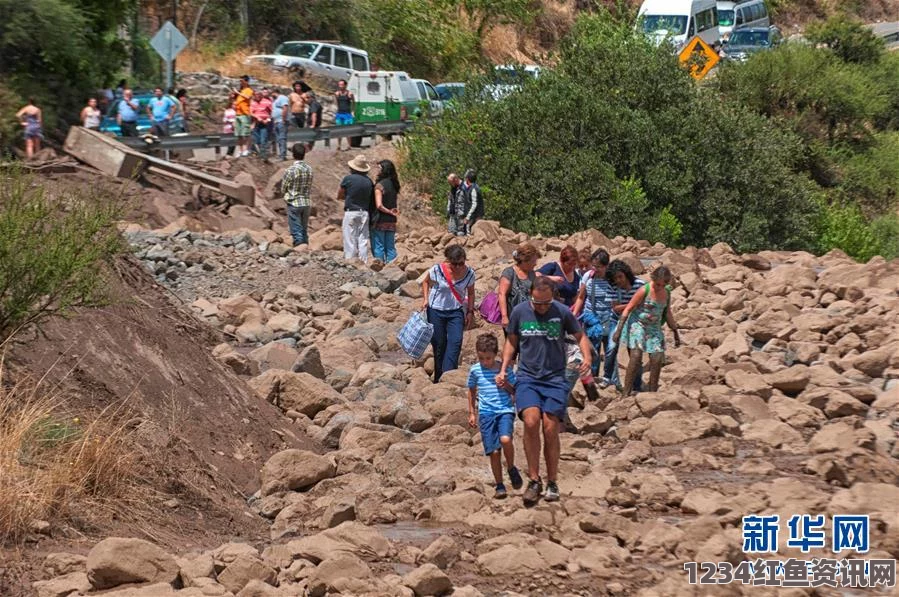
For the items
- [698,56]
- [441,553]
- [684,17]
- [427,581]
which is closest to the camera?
Answer: [427,581]

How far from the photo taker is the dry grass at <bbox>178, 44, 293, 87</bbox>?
39.8m

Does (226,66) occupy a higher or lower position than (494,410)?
higher

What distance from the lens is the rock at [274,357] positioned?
1513cm

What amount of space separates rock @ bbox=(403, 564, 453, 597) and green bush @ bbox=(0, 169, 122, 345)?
11.6 ft

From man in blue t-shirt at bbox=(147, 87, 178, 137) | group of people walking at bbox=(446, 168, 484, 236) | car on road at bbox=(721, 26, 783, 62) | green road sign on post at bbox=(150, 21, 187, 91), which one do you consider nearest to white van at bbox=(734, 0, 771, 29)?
car on road at bbox=(721, 26, 783, 62)

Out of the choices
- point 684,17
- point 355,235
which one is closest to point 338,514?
point 355,235

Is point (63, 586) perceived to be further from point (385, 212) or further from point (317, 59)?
point (317, 59)

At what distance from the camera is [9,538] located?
26.9ft

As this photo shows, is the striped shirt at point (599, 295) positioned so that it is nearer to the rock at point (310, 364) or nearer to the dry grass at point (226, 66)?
the rock at point (310, 364)

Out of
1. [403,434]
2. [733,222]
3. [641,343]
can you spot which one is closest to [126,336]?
[403,434]

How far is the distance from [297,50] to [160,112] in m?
13.7

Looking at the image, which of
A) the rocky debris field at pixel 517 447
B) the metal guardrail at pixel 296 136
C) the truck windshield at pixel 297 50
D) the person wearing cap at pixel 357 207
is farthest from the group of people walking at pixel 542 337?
the truck windshield at pixel 297 50

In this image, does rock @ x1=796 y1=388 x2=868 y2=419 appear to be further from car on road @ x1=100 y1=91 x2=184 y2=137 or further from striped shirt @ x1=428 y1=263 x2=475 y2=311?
car on road @ x1=100 y1=91 x2=184 y2=137

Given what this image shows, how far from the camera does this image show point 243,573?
→ 7.86m
